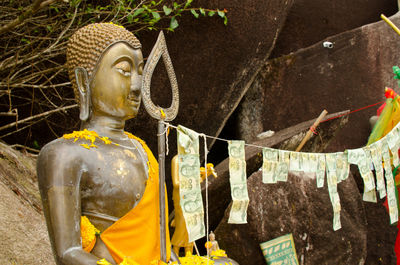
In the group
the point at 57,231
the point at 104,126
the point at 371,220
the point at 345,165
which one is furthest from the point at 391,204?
the point at 57,231

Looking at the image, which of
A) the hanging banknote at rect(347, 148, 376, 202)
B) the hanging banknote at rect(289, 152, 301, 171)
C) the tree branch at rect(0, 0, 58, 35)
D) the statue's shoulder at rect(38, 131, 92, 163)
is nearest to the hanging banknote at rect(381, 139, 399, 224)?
the hanging banknote at rect(347, 148, 376, 202)

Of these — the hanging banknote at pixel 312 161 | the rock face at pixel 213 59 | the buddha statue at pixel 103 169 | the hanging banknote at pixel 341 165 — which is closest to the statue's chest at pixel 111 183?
the buddha statue at pixel 103 169

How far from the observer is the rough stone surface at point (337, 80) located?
6.02 meters

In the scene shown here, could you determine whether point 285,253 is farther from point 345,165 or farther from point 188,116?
point 188,116

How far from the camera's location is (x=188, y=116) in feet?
17.3

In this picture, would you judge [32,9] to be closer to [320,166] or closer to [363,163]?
[320,166]

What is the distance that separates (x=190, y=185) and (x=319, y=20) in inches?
171

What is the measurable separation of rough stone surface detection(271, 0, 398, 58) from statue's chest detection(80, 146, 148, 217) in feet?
13.0

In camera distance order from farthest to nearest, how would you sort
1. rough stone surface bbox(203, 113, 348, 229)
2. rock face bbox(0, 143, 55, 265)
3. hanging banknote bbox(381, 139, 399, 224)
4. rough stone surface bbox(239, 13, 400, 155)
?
rough stone surface bbox(239, 13, 400, 155) < rough stone surface bbox(203, 113, 348, 229) < hanging banknote bbox(381, 139, 399, 224) < rock face bbox(0, 143, 55, 265)

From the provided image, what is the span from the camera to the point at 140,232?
293cm

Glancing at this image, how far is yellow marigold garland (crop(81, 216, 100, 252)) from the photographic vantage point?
109 inches

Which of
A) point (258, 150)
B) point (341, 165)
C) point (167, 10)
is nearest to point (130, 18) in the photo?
point (167, 10)

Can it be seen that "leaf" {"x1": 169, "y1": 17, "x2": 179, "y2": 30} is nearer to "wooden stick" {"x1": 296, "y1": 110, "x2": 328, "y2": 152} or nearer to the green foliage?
the green foliage

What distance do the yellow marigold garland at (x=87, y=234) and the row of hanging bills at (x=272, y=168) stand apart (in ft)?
1.84
